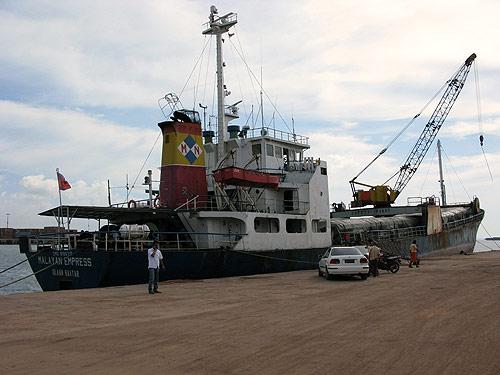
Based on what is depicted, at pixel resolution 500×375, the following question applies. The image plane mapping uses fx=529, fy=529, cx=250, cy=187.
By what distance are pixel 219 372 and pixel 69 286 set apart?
14655 mm

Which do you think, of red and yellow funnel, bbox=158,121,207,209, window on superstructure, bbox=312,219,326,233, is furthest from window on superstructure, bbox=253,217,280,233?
red and yellow funnel, bbox=158,121,207,209

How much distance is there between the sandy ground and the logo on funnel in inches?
333

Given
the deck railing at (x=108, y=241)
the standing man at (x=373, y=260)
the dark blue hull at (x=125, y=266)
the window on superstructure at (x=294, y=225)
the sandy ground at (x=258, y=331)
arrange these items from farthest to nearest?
the window on superstructure at (x=294, y=225), the standing man at (x=373, y=260), the deck railing at (x=108, y=241), the dark blue hull at (x=125, y=266), the sandy ground at (x=258, y=331)

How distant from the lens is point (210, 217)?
22438 millimetres

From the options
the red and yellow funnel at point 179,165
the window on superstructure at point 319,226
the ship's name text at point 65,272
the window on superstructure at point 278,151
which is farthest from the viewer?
the window on superstructure at point 278,151

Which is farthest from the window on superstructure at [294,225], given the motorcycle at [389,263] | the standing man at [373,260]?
the standing man at [373,260]

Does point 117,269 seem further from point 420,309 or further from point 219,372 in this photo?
point 219,372

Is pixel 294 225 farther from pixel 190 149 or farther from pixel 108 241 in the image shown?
pixel 108 241

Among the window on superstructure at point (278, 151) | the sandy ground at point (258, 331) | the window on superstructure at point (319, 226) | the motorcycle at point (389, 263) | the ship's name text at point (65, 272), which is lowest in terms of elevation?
the sandy ground at point (258, 331)

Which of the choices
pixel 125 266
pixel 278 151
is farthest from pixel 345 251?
pixel 278 151

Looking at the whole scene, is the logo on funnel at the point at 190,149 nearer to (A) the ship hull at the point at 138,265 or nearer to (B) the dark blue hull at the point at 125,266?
(A) the ship hull at the point at 138,265

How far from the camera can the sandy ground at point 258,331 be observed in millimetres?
6672

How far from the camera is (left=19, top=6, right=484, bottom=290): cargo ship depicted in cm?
1928

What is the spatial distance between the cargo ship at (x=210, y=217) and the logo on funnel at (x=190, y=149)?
0.14 feet
